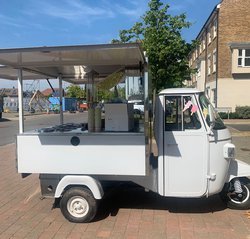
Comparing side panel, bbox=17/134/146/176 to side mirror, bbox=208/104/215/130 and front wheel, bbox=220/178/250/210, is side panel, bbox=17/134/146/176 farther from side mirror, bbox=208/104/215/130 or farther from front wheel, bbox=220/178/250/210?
front wheel, bbox=220/178/250/210

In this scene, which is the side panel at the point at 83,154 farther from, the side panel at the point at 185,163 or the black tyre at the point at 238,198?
the black tyre at the point at 238,198

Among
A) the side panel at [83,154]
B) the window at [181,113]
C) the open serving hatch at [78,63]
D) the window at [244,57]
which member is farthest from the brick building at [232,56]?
the side panel at [83,154]

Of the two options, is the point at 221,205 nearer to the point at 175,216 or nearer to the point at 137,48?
the point at 175,216

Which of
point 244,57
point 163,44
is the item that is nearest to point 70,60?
point 163,44

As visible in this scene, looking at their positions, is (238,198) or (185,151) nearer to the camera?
(185,151)

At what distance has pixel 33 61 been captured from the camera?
5.84m

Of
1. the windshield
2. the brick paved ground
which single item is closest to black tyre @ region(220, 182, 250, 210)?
the brick paved ground

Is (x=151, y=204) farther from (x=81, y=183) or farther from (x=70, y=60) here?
(x=70, y=60)

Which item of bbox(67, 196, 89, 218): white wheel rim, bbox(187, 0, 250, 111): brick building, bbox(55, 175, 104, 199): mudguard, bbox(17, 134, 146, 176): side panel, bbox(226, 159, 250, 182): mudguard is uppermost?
bbox(187, 0, 250, 111): brick building

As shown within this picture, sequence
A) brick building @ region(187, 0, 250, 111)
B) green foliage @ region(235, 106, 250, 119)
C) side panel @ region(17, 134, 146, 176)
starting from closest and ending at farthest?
side panel @ region(17, 134, 146, 176) → green foliage @ region(235, 106, 250, 119) → brick building @ region(187, 0, 250, 111)

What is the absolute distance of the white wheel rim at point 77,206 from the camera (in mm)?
5484

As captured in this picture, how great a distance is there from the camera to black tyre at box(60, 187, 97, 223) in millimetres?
5449

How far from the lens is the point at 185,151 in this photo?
545cm

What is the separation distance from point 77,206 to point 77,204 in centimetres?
3
